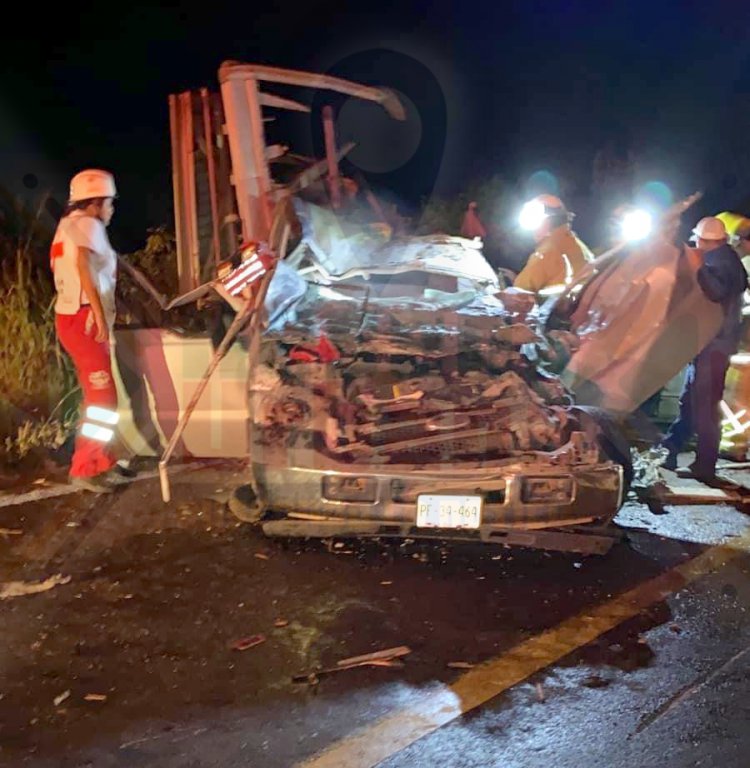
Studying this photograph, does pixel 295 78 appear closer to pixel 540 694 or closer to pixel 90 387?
pixel 90 387

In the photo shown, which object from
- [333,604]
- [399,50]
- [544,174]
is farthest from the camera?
[399,50]

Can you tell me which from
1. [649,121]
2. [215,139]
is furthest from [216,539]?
[649,121]

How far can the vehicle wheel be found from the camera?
4711 mm

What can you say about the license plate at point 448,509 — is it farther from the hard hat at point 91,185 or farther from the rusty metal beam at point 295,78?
the rusty metal beam at point 295,78

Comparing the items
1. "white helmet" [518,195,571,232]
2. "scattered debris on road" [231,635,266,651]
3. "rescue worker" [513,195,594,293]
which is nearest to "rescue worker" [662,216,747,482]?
"rescue worker" [513,195,594,293]

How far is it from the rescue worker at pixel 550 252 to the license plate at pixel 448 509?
9.77 feet

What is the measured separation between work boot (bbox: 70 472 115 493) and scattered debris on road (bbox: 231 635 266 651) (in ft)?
7.20

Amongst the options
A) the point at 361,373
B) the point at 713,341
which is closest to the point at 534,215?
the point at 713,341

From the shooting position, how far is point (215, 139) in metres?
6.59

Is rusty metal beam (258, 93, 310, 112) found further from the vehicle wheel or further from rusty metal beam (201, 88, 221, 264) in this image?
the vehicle wheel

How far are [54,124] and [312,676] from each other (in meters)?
14.7

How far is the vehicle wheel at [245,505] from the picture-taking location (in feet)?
15.5

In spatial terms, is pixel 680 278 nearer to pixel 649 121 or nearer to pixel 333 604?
pixel 333 604

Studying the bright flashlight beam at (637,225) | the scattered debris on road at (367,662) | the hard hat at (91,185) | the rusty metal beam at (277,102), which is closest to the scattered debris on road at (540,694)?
the scattered debris on road at (367,662)
